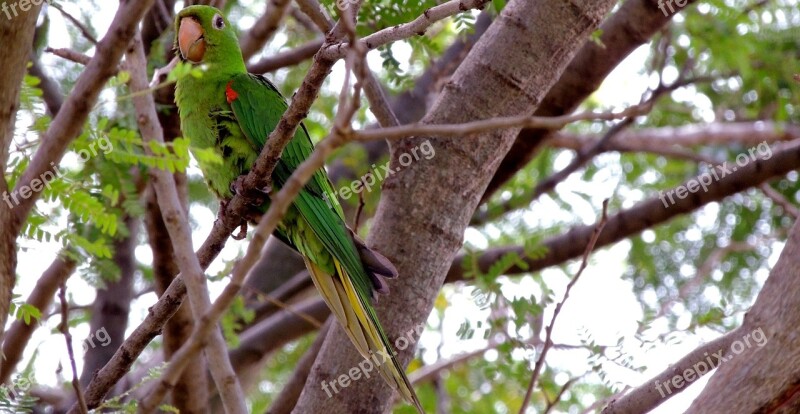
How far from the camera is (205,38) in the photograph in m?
3.76

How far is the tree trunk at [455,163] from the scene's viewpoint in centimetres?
318

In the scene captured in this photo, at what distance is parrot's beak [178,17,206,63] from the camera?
3.70 metres

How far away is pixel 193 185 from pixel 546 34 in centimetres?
326

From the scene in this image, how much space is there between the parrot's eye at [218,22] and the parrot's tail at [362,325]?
1186mm

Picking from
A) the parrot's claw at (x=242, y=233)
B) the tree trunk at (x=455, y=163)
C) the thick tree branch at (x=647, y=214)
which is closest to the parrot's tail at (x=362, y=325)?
the tree trunk at (x=455, y=163)

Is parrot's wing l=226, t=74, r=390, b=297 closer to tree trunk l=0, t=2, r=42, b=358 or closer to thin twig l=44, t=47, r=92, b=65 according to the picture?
thin twig l=44, t=47, r=92, b=65

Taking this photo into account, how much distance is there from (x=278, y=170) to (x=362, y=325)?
0.73 m

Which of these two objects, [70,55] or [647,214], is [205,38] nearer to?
[70,55]

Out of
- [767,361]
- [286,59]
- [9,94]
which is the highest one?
[286,59]

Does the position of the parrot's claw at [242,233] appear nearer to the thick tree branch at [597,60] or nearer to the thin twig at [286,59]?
the thick tree branch at [597,60]

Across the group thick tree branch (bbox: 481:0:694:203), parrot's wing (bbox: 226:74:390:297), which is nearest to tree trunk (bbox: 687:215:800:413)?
parrot's wing (bbox: 226:74:390:297)

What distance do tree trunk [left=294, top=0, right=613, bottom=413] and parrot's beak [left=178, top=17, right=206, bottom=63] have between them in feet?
3.50

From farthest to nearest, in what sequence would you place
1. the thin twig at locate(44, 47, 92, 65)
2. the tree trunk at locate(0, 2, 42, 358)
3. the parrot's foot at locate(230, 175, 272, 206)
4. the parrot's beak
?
the parrot's beak, the thin twig at locate(44, 47, 92, 65), the parrot's foot at locate(230, 175, 272, 206), the tree trunk at locate(0, 2, 42, 358)

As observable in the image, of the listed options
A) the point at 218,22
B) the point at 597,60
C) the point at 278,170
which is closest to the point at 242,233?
the point at 278,170
